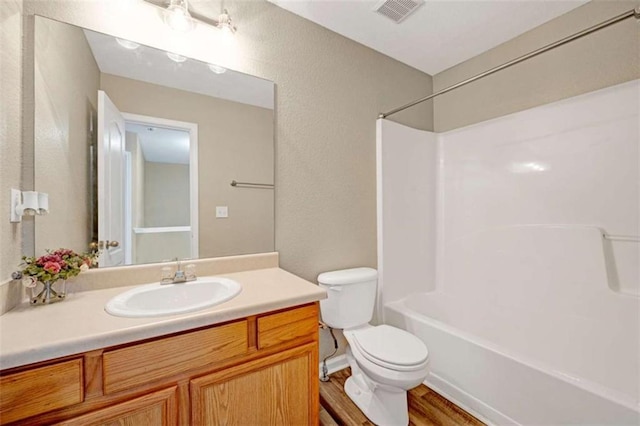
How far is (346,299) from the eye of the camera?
5.77 ft

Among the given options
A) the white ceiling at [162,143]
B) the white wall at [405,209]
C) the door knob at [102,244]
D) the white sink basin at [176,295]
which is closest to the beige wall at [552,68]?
the white wall at [405,209]

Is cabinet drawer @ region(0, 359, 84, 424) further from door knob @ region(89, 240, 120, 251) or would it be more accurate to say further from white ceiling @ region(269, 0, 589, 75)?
white ceiling @ region(269, 0, 589, 75)

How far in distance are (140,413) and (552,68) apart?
9.53ft

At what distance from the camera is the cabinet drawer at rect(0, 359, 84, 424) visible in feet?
2.24

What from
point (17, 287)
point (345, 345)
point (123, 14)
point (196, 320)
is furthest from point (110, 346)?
point (345, 345)

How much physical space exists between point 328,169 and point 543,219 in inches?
60.7

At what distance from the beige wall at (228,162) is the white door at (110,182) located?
12 cm

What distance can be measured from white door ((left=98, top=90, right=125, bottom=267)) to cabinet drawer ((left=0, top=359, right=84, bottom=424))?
Result: 591 mm

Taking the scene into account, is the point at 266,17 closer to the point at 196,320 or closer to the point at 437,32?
the point at 437,32

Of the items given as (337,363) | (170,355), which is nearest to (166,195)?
(170,355)

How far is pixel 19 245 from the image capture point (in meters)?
1.03

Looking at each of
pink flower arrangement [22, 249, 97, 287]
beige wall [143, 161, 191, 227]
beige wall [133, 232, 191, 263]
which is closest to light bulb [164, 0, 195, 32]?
beige wall [143, 161, 191, 227]

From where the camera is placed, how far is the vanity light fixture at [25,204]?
995mm

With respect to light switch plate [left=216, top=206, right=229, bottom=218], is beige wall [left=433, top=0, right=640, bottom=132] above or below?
above
